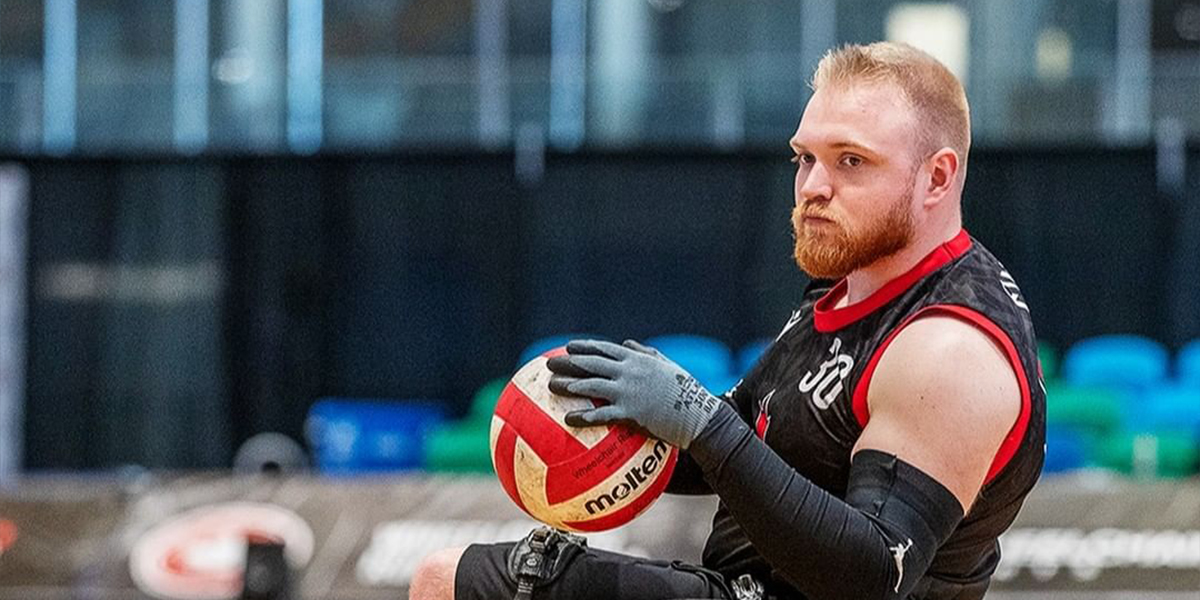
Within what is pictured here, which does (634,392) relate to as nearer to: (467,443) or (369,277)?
(467,443)

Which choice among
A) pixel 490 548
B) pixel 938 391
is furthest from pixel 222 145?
pixel 938 391

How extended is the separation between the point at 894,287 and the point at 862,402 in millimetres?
250

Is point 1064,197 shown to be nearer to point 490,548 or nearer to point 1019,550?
point 1019,550

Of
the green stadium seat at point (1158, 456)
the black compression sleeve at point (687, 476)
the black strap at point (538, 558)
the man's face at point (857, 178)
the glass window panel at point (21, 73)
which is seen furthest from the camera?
the glass window panel at point (21, 73)

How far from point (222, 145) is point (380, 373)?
1.92 m

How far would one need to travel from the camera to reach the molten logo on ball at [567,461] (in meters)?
2.70

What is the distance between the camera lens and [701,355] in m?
8.03

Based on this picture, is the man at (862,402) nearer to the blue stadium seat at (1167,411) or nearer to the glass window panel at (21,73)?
the blue stadium seat at (1167,411)

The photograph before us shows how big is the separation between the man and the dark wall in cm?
516

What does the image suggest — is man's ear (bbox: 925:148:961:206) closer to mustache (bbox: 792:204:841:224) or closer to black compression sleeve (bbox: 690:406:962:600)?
mustache (bbox: 792:204:841:224)

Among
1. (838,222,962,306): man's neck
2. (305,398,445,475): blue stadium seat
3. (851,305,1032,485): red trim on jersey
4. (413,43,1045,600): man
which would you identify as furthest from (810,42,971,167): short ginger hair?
(305,398,445,475): blue stadium seat

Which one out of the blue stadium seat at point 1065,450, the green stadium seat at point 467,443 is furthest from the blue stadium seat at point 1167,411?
the green stadium seat at point 467,443

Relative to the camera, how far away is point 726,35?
1003 centimetres

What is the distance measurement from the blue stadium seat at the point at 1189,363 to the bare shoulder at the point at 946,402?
18.5 feet
